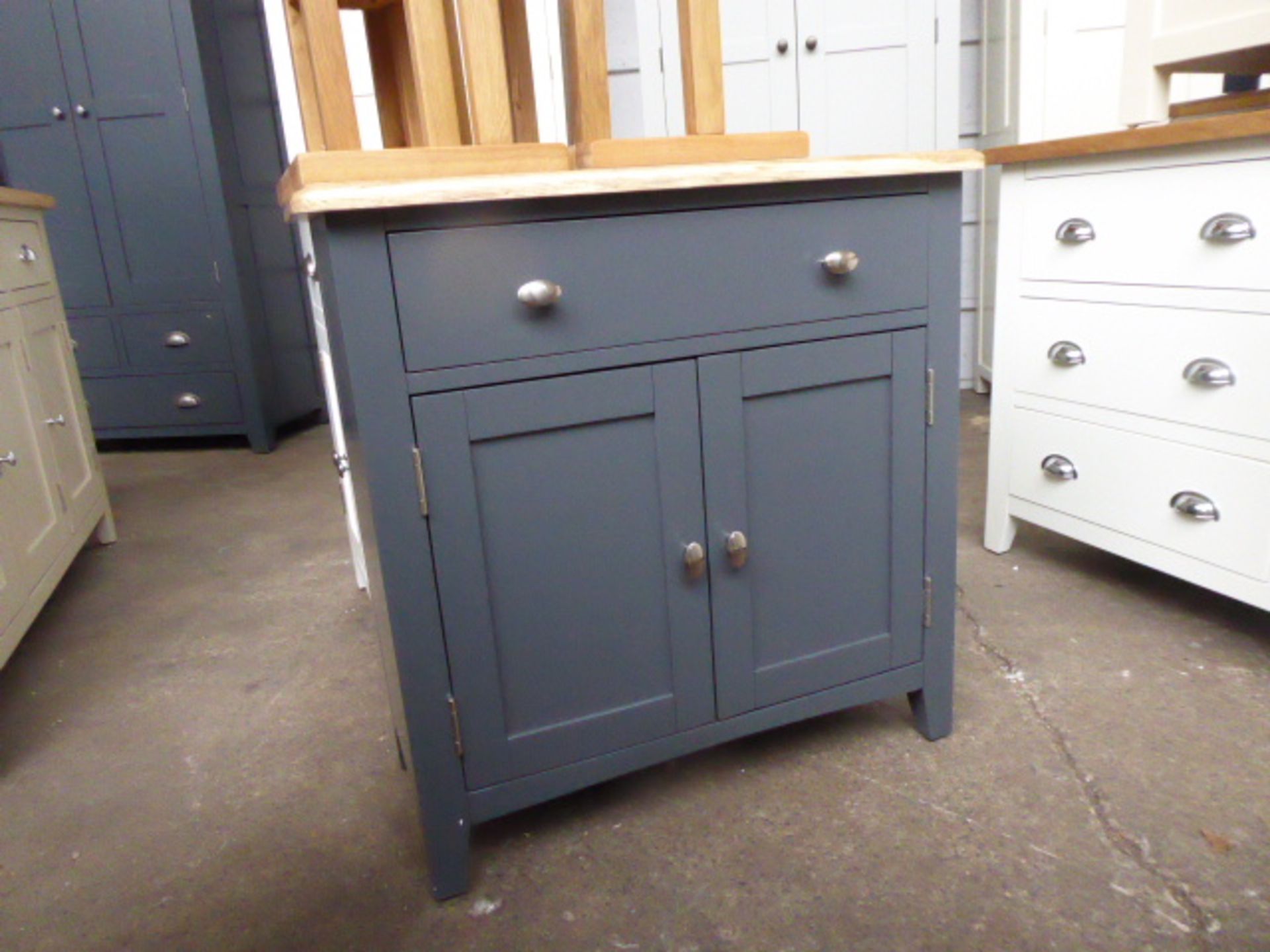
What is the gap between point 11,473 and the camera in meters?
1.76

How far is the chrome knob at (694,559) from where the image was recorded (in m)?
1.13

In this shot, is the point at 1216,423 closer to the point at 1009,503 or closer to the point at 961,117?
the point at 1009,503

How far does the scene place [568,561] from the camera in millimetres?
1081

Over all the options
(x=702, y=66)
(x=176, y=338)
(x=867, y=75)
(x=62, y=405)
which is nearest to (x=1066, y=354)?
(x=702, y=66)

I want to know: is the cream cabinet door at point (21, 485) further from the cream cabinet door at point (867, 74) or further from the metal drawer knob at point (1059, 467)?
the cream cabinet door at point (867, 74)

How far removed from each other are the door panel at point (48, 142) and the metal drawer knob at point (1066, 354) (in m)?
2.99

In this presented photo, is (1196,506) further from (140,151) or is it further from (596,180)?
(140,151)

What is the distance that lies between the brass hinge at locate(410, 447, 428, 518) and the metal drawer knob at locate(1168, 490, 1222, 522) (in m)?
1.27

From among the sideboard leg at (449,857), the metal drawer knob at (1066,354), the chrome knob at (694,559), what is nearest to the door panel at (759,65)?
the metal drawer knob at (1066,354)

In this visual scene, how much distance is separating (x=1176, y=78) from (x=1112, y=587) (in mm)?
2019

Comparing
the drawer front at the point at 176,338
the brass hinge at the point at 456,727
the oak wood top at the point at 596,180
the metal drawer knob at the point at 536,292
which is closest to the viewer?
the oak wood top at the point at 596,180

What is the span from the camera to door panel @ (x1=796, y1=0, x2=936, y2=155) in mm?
2996

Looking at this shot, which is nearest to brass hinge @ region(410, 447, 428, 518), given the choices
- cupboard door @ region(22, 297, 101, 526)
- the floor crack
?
the floor crack

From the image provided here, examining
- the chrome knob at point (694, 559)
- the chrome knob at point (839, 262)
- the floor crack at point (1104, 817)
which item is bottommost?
the floor crack at point (1104, 817)
